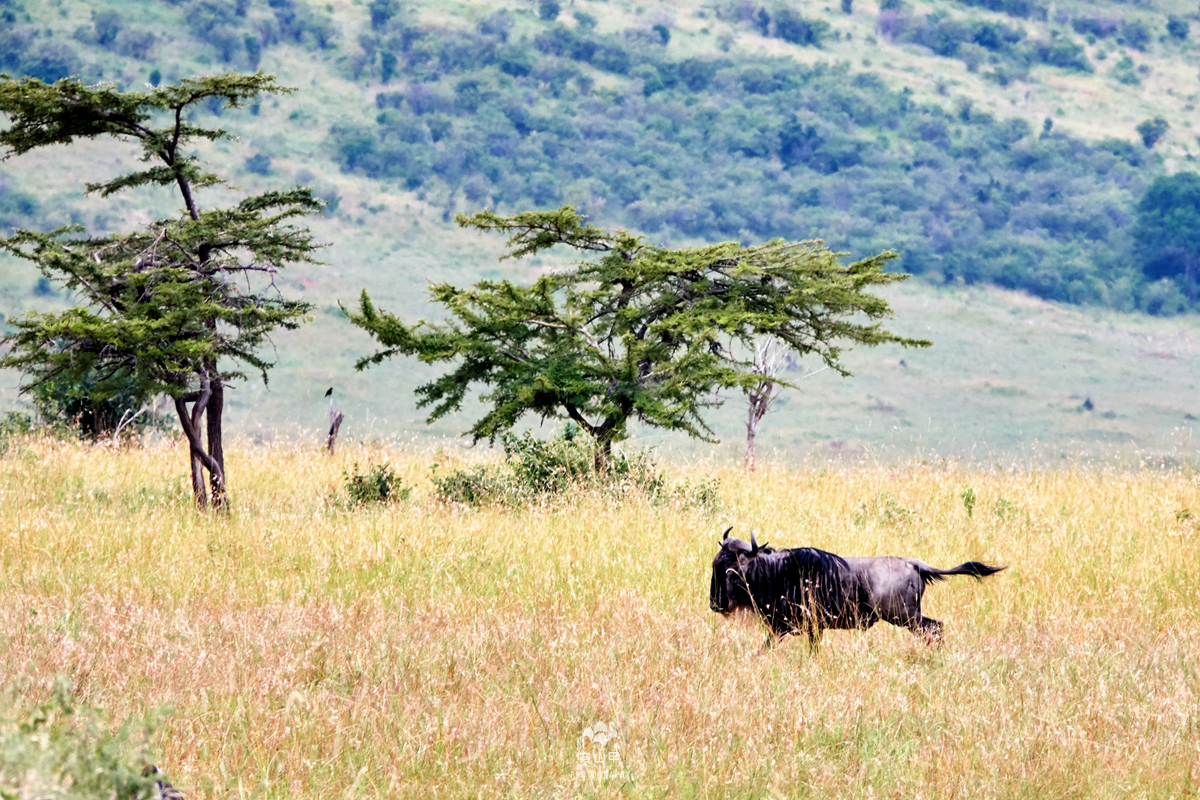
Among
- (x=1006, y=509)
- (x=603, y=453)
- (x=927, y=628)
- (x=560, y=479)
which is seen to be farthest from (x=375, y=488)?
(x=927, y=628)

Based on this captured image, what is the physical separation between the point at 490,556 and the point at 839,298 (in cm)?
814

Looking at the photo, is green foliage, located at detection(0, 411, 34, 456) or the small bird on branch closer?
the small bird on branch

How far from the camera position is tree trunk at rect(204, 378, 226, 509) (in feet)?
41.8

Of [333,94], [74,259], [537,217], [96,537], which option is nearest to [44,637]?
[96,537]

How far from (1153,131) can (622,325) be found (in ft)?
428

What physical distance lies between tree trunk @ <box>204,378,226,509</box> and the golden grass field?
1.20 metres

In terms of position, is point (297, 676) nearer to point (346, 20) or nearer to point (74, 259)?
point (74, 259)

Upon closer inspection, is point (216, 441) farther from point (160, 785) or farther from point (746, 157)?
point (746, 157)

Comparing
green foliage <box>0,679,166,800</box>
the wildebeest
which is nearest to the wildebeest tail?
the wildebeest

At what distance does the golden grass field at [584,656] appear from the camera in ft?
15.5

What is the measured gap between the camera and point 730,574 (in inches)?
260

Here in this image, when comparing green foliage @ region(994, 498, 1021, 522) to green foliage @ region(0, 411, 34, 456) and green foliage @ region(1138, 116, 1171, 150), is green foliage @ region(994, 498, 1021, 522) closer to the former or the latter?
green foliage @ region(0, 411, 34, 456)

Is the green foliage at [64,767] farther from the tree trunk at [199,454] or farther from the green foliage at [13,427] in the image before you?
the green foliage at [13,427]

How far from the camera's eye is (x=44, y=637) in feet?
20.6
